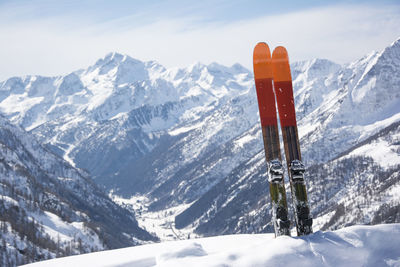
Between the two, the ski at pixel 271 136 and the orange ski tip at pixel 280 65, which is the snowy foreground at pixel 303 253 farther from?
the orange ski tip at pixel 280 65

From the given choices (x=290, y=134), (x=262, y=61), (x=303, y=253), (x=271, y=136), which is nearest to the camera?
(x=303, y=253)

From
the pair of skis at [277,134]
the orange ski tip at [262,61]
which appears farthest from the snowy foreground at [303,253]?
the orange ski tip at [262,61]

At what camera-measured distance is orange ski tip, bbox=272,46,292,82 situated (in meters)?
34.0

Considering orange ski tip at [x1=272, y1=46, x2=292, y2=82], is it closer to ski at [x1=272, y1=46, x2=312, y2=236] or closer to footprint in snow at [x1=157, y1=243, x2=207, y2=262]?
ski at [x1=272, y1=46, x2=312, y2=236]

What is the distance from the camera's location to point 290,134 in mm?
33531

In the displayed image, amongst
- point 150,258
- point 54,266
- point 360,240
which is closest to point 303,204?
point 360,240

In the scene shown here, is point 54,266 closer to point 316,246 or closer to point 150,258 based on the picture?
point 150,258

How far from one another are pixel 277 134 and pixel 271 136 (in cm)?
48

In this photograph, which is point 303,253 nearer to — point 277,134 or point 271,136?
point 271,136

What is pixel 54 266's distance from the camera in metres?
29.3

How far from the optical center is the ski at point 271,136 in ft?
105

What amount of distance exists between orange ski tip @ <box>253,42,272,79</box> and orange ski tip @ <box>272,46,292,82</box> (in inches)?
24.5

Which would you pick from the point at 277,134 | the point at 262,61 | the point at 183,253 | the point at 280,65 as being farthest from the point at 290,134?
the point at 183,253

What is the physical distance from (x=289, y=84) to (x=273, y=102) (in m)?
2.00
